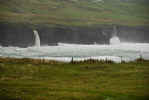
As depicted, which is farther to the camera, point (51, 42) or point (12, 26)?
point (12, 26)

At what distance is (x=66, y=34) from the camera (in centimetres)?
9406

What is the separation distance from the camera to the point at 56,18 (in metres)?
115

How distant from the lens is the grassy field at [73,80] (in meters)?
25.0

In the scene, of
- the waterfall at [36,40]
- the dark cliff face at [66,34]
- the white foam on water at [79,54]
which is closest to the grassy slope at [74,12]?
the dark cliff face at [66,34]

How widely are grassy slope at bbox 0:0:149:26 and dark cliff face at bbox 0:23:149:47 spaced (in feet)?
22.9

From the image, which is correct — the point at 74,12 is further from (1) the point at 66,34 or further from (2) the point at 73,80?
(2) the point at 73,80

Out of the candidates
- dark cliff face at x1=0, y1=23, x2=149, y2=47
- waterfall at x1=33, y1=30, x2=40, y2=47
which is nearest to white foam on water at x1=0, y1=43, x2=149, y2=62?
waterfall at x1=33, y1=30, x2=40, y2=47

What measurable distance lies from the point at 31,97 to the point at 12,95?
1.55 metres

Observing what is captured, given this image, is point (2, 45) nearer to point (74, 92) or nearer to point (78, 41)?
point (78, 41)

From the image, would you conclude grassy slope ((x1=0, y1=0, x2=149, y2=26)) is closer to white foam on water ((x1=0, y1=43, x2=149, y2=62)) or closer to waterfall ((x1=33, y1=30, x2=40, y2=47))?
waterfall ((x1=33, y1=30, x2=40, y2=47))

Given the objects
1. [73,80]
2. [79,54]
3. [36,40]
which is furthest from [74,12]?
[73,80]

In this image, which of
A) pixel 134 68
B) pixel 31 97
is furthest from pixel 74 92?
pixel 134 68

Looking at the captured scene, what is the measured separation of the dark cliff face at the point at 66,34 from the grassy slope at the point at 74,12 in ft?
22.9

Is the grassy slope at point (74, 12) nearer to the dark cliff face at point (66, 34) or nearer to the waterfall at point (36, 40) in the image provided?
the dark cliff face at point (66, 34)
